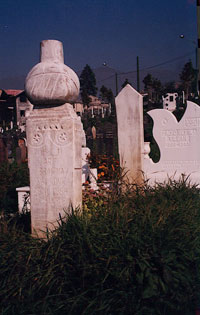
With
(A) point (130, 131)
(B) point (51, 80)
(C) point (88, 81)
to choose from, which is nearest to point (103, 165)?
(A) point (130, 131)

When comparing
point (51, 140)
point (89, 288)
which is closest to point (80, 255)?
point (89, 288)

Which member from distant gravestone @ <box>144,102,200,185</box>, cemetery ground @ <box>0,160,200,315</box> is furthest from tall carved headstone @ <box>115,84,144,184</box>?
cemetery ground @ <box>0,160,200,315</box>

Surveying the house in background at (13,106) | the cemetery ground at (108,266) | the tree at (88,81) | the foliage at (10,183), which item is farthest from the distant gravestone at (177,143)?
the tree at (88,81)

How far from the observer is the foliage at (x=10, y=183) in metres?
5.89

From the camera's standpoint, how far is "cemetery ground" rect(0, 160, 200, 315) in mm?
2594

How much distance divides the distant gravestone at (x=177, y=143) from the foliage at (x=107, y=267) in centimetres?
331

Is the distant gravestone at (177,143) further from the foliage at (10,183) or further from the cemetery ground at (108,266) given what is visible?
the cemetery ground at (108,266)

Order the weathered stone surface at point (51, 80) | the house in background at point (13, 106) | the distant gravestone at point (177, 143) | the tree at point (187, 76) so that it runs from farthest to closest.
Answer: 1. the house in background at point (13, 106)
2. the tree at point (187, 76)
3. the distant gravestone at point (177, 143)
4. the weathered stone surface at point (51, 80)

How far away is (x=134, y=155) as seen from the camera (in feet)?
20.0

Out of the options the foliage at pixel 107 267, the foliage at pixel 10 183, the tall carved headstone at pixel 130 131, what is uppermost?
the tall carved headstone at pixel 130 131

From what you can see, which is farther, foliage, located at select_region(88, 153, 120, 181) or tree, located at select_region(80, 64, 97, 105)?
tree, located at select_region(80, 64, 97, 105)

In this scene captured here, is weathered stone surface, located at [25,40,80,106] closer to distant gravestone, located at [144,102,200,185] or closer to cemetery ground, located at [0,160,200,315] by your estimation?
cemetery ground, located at [0,160,200,315]

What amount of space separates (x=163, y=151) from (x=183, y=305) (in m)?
4.48

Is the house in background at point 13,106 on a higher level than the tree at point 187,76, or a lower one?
lower
